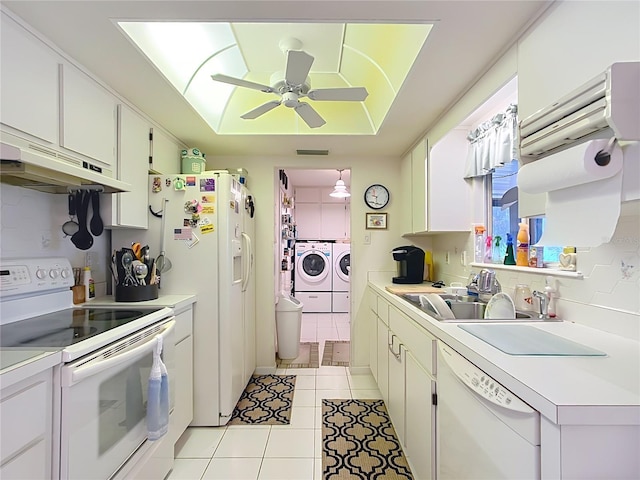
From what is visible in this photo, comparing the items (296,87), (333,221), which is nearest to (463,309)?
(296,87)

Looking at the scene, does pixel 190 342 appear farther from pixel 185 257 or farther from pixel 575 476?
pixel 575 476

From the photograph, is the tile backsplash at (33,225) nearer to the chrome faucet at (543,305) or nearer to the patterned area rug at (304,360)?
the patterned area rug at (304,360)

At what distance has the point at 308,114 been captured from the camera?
2.02 meters

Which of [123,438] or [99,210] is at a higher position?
[99,210]

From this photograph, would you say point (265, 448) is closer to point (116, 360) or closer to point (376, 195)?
point (116, 360)

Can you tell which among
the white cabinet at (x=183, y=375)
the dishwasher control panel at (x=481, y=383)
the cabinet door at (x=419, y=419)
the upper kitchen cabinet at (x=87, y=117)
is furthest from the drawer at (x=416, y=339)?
the upper kitchen cabinet at (x=87, y=117)

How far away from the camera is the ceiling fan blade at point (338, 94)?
1.76 m

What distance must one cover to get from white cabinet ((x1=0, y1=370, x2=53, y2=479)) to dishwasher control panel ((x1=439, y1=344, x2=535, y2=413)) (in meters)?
1.31

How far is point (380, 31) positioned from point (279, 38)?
0.60 metres

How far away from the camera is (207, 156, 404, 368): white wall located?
321 centimetres

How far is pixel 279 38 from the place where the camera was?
1.97m

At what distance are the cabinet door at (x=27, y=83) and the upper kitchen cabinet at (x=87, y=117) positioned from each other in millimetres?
48

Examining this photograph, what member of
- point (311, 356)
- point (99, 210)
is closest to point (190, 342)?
point (99, 210)

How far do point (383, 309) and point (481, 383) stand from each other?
1545 millimetres
